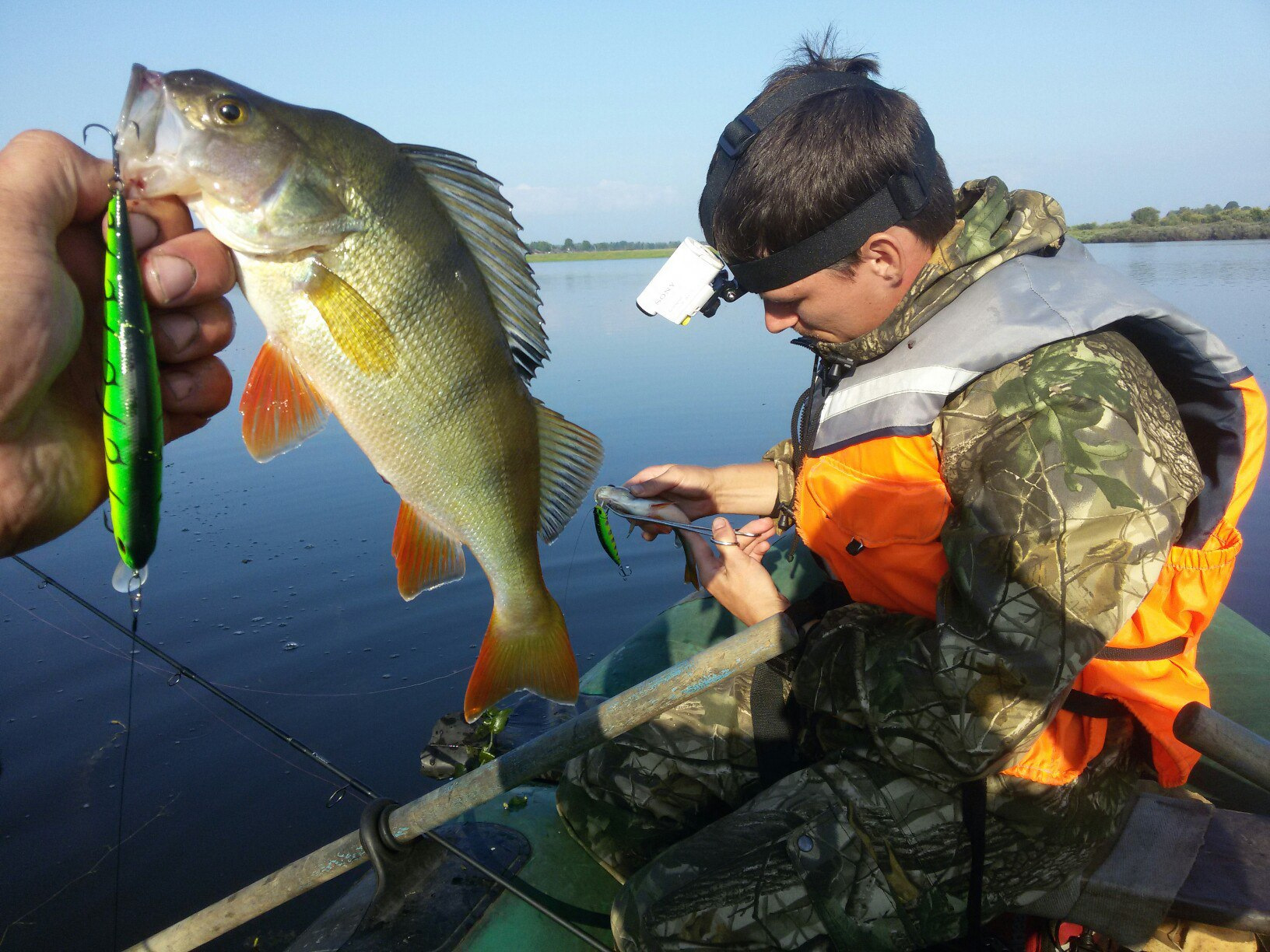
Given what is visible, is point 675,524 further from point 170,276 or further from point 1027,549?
point 170,276

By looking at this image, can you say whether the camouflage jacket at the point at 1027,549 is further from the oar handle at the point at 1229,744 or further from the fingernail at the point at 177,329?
the fingernail at the point at 177,329

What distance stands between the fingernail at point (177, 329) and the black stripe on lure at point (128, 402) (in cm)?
22

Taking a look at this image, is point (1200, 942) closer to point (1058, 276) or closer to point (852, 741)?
point (852, 741)

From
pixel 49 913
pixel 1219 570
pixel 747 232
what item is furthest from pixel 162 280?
pixel 49 913

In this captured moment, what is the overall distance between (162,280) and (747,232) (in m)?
1.68

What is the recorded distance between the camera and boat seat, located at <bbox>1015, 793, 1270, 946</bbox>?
2.09 meters

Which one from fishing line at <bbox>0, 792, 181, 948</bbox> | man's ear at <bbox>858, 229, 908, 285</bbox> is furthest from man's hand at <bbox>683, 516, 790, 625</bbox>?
fishing line at <bbox>0, 792, 181, 948</bbox>

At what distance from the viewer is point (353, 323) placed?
149 cm

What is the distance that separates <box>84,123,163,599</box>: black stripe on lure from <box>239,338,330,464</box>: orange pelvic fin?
0.77 ft

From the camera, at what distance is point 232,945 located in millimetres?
3459

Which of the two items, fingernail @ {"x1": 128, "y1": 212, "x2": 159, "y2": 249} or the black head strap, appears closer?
fingernail @ {"x1": 128, "y1": 212, "x2": 159, "y2": 249}

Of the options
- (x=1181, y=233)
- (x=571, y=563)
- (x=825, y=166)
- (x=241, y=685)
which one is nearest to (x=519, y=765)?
(x=825, y=166)

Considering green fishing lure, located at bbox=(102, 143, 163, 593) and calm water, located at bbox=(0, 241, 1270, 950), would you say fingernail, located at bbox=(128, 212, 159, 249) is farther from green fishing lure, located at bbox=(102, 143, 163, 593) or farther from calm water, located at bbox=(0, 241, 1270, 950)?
calm water, located at bbox=(0, 241, 1270, 950)

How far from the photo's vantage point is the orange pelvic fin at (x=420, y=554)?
176 cm
